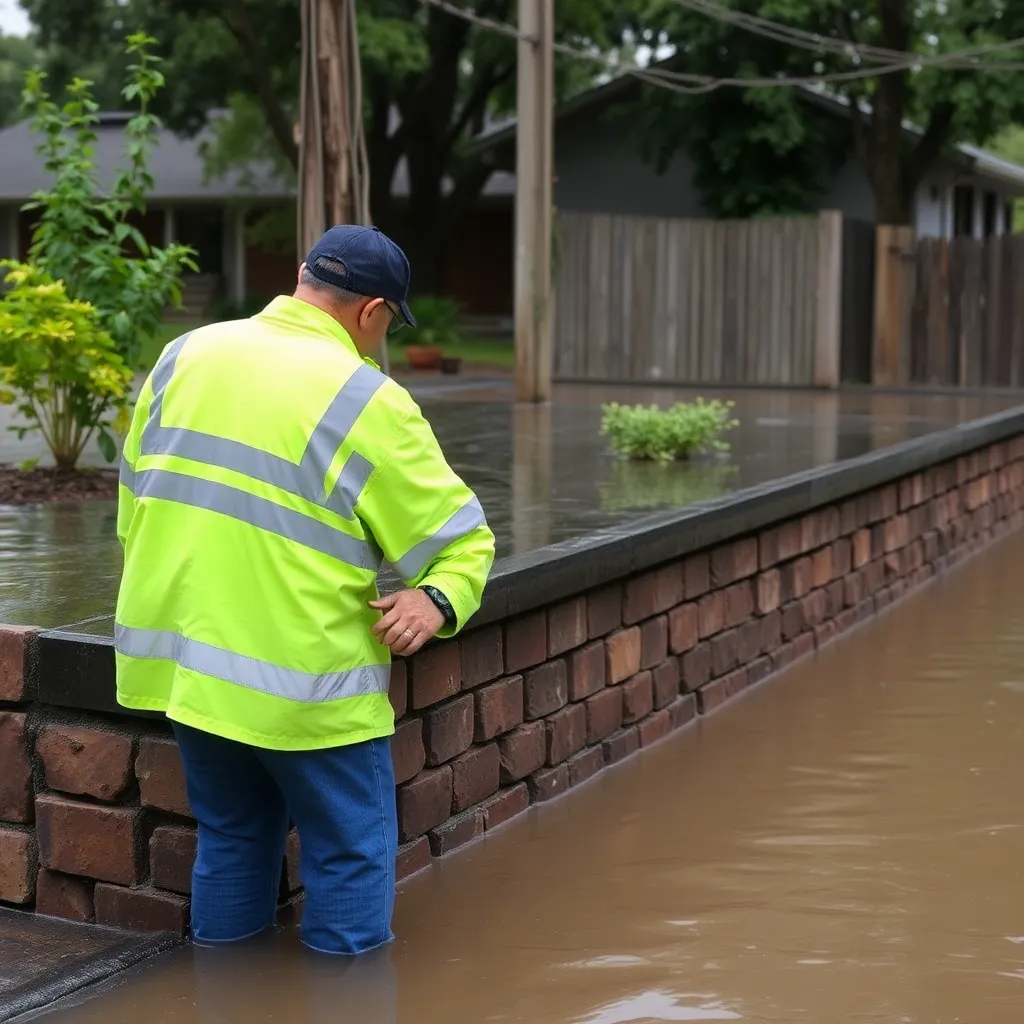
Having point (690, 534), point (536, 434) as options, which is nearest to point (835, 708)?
point (690, 534)

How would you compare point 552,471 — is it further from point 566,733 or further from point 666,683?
point 566,733

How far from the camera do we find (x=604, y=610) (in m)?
6.02

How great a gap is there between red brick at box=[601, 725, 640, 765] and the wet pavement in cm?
75

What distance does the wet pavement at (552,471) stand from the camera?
544 cm

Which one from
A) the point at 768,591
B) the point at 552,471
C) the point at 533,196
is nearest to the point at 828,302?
the point at 533,196

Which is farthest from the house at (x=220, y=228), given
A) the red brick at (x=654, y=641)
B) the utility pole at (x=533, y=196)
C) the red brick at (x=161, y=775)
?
the red brick at (x=161, y=775)

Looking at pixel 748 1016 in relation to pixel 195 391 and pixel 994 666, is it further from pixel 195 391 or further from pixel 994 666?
pixel 994 666

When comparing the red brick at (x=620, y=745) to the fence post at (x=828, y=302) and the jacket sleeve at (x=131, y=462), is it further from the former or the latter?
the fence post at (x=828, y=302)

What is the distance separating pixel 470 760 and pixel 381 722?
153 centimetres

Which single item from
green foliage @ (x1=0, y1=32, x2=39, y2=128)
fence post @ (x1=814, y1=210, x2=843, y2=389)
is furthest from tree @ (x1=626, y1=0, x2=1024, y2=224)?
green foliage @ (x1=0, y1=32, x2=39, y2=128)

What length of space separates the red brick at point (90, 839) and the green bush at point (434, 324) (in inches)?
958

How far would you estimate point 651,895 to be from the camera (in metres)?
4.79

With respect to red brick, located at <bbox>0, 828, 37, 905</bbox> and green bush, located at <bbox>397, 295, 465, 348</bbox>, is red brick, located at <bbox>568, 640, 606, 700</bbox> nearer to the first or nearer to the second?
red brick, located at <bbox>0, 828, 37, 905</bbox>

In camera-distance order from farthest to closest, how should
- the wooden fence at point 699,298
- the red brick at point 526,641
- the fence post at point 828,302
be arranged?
the wooden fence at point 699,298, the fence post at point 828,302, the red brick at point 526,641
